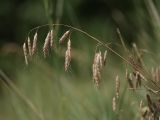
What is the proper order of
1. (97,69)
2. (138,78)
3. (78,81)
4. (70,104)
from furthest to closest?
(78,81) → (70,104) → (138,78) → (97,69)

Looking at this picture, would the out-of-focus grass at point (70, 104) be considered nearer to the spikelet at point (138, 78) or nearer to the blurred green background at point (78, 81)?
the blurred green background at point (78, 81)

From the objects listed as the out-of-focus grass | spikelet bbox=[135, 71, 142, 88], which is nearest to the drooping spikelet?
spikelet bbox=[135, 71, 142, 88]

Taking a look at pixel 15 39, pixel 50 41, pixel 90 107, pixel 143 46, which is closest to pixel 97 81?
pixel 50 41

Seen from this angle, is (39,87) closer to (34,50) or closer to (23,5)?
(34,50)

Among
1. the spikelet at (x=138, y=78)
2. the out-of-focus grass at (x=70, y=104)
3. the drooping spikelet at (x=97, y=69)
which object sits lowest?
the out-of-focus grass at (x=70, y=104)

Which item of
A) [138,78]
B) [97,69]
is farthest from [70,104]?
[97,69]

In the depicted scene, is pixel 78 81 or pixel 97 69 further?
Result: pixel 78 81

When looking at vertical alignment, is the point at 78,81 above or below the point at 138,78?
below

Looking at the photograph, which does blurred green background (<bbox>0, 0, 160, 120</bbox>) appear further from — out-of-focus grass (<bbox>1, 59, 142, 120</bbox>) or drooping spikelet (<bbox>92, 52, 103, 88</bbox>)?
drooping spikelet (<bbox>92, 52, 103, 88</bbox>)

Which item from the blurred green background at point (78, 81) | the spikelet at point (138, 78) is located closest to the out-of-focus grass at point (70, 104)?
the blurred green background at point (78, 81)

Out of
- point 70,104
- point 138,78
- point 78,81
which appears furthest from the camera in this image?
point 78,81

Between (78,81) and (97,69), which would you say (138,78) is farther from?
(78,81)
